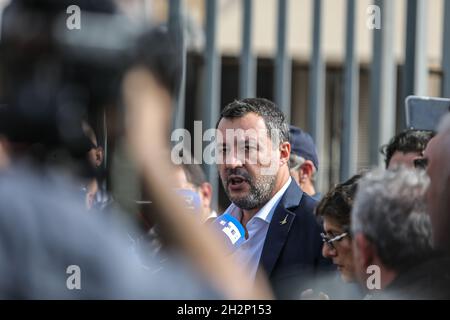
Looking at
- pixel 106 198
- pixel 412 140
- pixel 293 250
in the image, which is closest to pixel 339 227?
pixel 293 250

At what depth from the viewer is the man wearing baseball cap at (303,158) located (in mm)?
3561

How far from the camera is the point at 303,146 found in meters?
3.58

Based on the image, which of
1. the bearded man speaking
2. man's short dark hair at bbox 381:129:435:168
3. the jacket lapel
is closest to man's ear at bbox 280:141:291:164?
the bearded man speaking

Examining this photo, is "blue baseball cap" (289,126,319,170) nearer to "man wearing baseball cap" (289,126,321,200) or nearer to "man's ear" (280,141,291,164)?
"man wearing baseball cap" (289,126,321,200)

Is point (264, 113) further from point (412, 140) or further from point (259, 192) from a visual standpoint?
point (412, 140)

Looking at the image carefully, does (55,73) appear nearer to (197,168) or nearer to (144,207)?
(144,207)

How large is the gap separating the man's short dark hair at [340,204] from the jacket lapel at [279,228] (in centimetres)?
20

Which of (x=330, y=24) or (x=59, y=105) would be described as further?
(x=330, y=24)

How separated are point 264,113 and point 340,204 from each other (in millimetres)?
591

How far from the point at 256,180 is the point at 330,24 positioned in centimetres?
306

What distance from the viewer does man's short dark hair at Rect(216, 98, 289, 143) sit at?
305cm

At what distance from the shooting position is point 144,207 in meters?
1.60

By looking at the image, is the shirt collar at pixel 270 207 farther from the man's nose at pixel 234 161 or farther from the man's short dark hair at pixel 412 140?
the man's short dark hair at pixel 412 140

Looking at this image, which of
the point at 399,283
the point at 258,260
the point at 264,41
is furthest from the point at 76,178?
the point at 264,41
